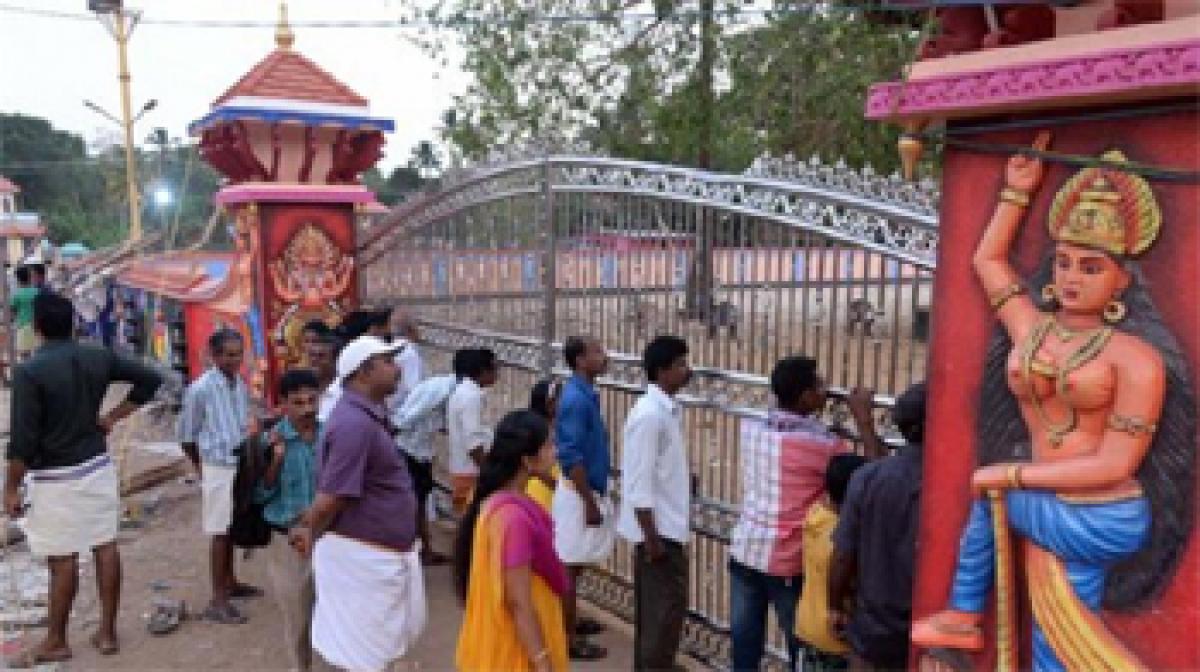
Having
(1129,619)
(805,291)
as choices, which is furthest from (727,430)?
(1129,619)

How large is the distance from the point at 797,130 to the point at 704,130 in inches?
99.8

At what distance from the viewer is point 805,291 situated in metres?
3.74

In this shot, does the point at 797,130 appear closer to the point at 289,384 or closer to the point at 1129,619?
the point at 289,384

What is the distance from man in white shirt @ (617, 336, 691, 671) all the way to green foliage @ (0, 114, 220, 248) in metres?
36.5

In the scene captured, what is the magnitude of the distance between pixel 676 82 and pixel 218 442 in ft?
28.4

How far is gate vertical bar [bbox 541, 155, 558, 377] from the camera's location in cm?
516

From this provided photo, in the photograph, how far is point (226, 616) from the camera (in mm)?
5047

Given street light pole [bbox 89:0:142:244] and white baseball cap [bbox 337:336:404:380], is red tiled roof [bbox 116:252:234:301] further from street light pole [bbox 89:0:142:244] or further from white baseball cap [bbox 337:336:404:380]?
white baseball cap [bbox 337:336:404:380]

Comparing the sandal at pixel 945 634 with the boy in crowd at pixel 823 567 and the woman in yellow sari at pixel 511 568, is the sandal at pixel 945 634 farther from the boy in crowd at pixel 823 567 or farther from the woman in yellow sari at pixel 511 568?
the woman in yellow sari at pixel 511 568

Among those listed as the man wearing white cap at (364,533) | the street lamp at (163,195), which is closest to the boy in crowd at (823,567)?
the man wearing white cap at (364,533)

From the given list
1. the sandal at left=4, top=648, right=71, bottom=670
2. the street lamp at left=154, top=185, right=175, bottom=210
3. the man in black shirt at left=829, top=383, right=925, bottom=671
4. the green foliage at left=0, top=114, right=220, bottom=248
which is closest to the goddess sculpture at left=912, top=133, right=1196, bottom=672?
the man in black shirt at left=829, top=383, right=925, bottom=671

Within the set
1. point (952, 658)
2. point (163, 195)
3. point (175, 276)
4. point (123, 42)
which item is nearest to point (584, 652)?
point (952, 658)

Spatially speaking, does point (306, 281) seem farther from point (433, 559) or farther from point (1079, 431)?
point (1079, 431)

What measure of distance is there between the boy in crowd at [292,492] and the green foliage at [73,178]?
35.3 meters
